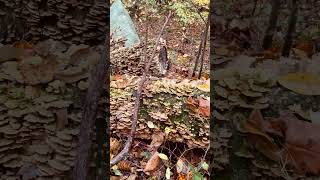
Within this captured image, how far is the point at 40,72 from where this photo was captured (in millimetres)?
1848

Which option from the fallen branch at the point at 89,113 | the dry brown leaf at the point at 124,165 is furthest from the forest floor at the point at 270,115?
the dry brown leaf at the point at 124,165

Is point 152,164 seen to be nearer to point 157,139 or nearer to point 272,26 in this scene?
point 157,139

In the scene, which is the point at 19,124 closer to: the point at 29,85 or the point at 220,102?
the point at 29,85

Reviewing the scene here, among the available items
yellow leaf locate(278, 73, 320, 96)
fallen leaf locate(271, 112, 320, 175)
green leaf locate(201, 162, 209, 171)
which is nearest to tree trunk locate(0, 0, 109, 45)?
yellow leaf locate(278, 73, 320, 96)

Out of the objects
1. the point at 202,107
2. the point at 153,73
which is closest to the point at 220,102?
the point at 202,107

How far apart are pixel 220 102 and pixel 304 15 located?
4.49 ft

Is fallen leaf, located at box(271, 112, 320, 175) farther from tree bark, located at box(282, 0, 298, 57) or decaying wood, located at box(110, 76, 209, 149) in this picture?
decaying wood, located at box(110, 76, 209, 149)

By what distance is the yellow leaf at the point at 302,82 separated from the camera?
6.07 ft

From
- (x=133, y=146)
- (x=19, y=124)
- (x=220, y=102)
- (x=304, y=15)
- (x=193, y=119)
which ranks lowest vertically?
(x=133, y=146)

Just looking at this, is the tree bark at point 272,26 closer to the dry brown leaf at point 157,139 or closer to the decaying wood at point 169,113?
the decaying wood at point 169,113

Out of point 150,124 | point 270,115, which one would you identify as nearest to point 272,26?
point 270,115

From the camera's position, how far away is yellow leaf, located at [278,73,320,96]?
1850 mm

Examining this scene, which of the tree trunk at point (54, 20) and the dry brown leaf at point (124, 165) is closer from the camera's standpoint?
the tree trunk at point (54, 20)

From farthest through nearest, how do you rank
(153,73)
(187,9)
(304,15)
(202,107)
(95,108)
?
(187,9) → (153,73) → (202,107) → (304,15) → (95,108)
